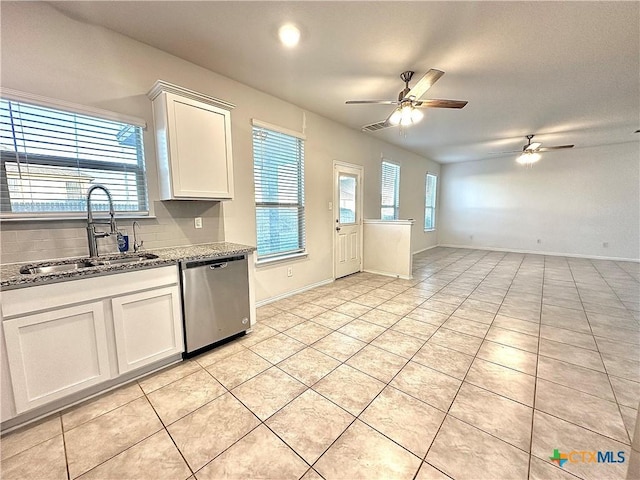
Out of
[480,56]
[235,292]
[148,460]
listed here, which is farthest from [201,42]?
[148,460]

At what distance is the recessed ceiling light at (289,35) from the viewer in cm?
215

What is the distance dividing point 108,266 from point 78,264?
0.46 m

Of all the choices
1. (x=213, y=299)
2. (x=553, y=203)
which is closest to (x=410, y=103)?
(x=213, y=299)

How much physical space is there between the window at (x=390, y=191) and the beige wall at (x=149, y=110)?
1838 mm

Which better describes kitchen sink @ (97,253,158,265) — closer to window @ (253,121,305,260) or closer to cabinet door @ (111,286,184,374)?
cabinet door @ (111,286,184,374)

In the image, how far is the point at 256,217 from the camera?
337 centimetres

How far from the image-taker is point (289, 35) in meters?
Result: 2.23

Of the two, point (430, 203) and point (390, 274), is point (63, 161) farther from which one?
point (430, 203)

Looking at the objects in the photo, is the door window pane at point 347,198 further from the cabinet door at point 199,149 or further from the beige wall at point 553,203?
the beige wall at point 553,203

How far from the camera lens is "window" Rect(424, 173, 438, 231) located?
7.98 m

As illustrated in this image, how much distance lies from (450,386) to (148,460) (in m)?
1.96

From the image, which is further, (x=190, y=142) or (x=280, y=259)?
(x=280, y=259)

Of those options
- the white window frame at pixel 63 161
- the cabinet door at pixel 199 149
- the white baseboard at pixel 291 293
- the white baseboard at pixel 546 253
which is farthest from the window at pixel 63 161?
the white baseboard at pixel 546 253

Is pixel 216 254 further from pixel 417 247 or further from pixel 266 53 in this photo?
pixel 417 247
